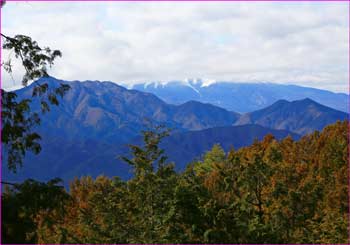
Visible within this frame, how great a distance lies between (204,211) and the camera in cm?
2414

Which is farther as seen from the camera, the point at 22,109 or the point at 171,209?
the point at 171,209

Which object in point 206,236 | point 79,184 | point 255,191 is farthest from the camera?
point 79,184

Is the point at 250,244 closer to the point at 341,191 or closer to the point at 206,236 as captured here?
the point at 206,236

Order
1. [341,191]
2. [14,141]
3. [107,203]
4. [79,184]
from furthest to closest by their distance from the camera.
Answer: [79,184]
[341,191]
[107,203]
[14,141]

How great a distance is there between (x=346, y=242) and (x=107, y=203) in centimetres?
1208

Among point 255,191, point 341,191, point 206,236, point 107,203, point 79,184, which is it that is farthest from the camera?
point 79,184

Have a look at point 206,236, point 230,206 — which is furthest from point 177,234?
point 230,206

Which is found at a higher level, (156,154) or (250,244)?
(156,154)

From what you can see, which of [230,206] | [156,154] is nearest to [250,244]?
[230,206]

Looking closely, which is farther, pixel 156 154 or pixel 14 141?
pixel 156 154

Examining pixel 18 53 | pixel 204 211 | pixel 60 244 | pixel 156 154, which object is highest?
pixel 18 53

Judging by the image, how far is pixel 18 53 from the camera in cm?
1714

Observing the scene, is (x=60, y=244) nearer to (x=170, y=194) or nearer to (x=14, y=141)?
(x=170, y=194)

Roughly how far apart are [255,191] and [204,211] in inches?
338
